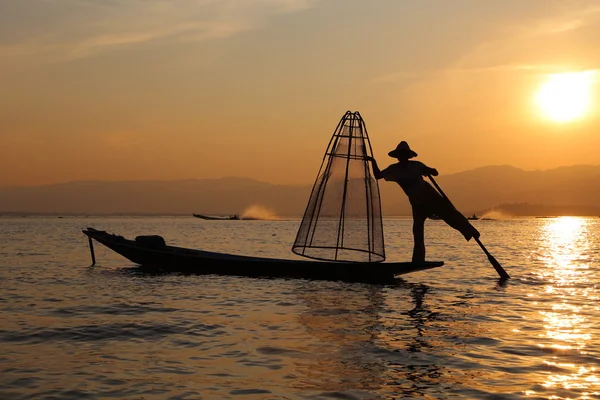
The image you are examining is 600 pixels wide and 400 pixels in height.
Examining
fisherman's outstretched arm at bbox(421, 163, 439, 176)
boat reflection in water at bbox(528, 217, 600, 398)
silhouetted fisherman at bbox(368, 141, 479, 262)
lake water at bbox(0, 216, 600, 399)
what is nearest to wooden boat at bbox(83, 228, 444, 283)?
lake water at bbox(0, 216, 600, 399)

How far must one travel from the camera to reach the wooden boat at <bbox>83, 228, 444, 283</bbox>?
804 inches

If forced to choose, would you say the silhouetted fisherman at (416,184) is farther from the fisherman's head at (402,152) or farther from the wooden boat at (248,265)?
the wooden boat at (248,265)

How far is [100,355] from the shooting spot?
10.0 meters

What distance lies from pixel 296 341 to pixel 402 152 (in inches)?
373

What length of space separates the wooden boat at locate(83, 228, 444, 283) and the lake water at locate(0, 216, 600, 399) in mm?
502

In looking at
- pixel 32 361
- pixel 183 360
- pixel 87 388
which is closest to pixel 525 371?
pixel 183 360

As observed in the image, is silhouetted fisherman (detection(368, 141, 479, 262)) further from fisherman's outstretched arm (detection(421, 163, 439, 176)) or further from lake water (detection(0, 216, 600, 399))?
lake water (detection(0, 216, 600, 399))

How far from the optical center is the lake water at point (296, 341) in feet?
26.9

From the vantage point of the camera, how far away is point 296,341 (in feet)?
36.8

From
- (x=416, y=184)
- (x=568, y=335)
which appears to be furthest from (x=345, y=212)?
(x=568, y=335)

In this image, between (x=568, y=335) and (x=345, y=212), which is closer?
(x=568, y=335)

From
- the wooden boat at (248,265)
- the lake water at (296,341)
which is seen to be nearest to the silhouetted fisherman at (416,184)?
the wooden boat at (248,265)

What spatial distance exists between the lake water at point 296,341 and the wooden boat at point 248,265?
50 centimetres

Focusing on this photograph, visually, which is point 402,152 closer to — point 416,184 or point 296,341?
point 416,184
